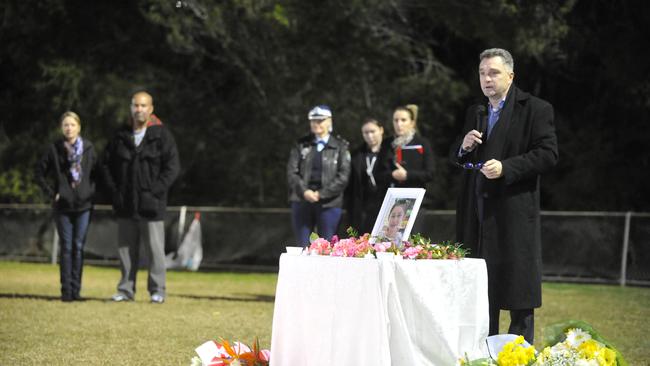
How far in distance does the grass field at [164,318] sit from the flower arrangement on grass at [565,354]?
2.36 metres

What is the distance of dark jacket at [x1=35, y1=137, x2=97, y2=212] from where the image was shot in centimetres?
1223

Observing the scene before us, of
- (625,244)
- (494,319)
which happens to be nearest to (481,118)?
(494,319)

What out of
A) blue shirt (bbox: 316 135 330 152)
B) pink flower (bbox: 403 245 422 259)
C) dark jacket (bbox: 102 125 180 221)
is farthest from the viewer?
dark jacket (bbox: 102 125 180 221)

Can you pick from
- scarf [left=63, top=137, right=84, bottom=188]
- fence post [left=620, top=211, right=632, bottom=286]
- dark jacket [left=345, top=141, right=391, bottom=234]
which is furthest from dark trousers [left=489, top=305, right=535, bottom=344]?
fence post [left=620, top=211, right=632, bottom=286]

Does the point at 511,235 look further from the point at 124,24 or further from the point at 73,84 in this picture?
the point at 124,24

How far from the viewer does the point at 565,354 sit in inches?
201

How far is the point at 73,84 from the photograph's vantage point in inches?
971

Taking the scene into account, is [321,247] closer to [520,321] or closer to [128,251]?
[520,321]

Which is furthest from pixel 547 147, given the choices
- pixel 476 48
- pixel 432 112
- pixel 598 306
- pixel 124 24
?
pixel 124 24

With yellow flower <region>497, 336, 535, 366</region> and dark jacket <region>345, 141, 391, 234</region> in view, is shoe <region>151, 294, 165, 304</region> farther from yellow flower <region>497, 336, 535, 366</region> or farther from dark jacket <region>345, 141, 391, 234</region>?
yellow flower <region>497, 336, 535, 366</region>

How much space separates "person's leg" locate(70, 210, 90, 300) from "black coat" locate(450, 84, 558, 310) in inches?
277

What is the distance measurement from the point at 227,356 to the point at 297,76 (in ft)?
56.2

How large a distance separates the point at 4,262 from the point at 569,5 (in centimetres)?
1227

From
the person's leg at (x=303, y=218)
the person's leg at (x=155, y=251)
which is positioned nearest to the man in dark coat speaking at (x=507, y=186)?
the person's leg at (x=303, y=218)
